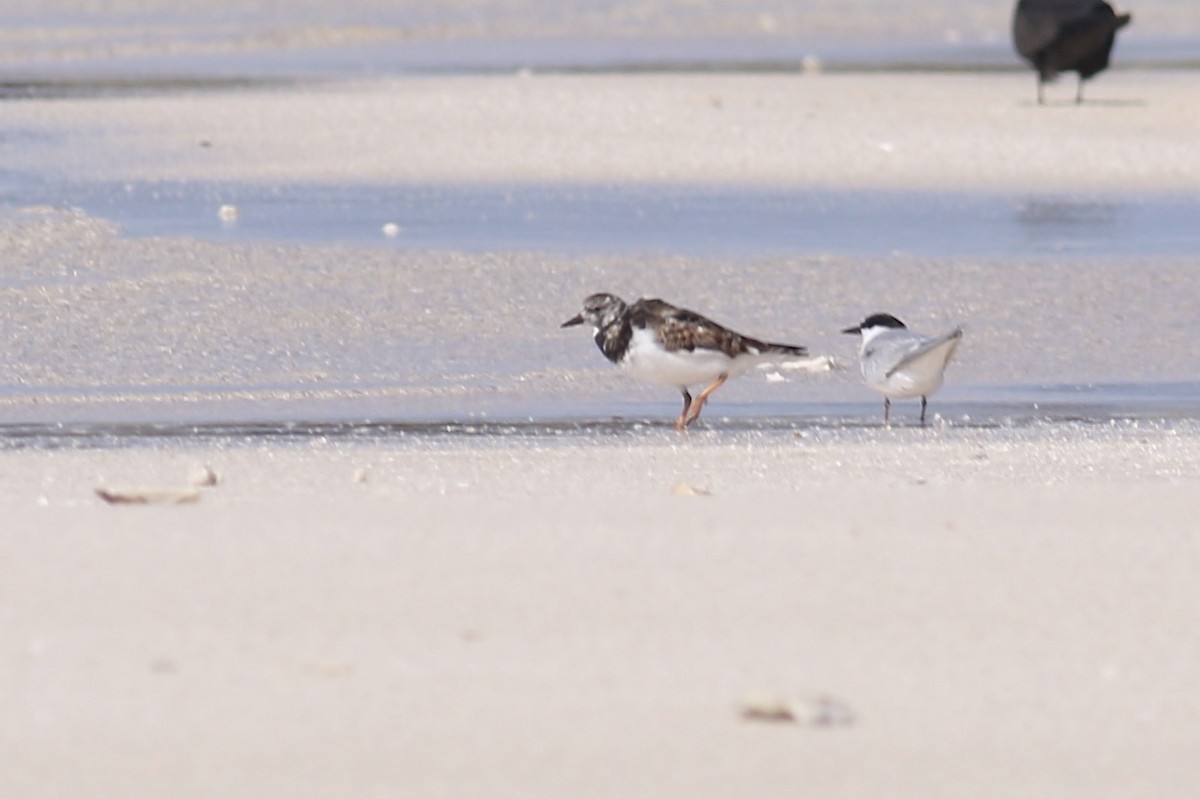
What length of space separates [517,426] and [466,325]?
1.73 metres

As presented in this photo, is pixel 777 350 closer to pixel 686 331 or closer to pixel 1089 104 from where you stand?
pixel 686 331

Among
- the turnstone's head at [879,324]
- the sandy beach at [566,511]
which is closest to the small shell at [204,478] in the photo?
the sandy beach at [566,511]

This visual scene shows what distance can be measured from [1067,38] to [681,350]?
1126cm

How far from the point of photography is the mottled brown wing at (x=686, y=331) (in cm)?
676

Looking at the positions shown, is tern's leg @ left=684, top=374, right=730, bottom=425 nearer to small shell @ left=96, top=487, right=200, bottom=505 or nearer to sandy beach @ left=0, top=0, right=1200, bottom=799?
sandy beach @ left=0, top=0, right=1200, bottom=799

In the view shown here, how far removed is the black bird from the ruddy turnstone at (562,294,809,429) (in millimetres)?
10639

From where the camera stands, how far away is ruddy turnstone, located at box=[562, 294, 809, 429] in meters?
6.75

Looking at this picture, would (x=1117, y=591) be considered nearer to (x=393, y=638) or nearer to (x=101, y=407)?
(x=393, y=638)

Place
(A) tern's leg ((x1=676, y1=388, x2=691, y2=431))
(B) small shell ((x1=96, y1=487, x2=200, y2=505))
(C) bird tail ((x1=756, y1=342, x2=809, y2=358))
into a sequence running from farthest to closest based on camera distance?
(C) bird tail ((x1=756, y1=342, x2=809, y2=358)) → (A) tern's leg ((x1=676, y1=388, x2=691, y2=431)) → (B) small shell ((x1=96, y1=487, x2=200, y2=505))

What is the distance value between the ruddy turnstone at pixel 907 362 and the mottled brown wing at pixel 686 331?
0.37 m

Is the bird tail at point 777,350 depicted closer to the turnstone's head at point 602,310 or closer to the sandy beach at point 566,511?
the sandy beach at point 566,511

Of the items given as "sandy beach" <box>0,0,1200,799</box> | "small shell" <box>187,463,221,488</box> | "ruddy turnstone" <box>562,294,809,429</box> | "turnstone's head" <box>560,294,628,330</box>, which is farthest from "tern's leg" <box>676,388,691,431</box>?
"small shell" <box>187,463,221,488</box>

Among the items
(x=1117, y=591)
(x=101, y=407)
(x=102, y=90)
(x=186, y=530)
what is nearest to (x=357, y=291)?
(x=101, y=407)

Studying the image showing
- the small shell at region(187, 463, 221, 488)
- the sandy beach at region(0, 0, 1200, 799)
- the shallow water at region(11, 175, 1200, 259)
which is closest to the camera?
the sandy beach at region(0, 0, 1200, 799)
